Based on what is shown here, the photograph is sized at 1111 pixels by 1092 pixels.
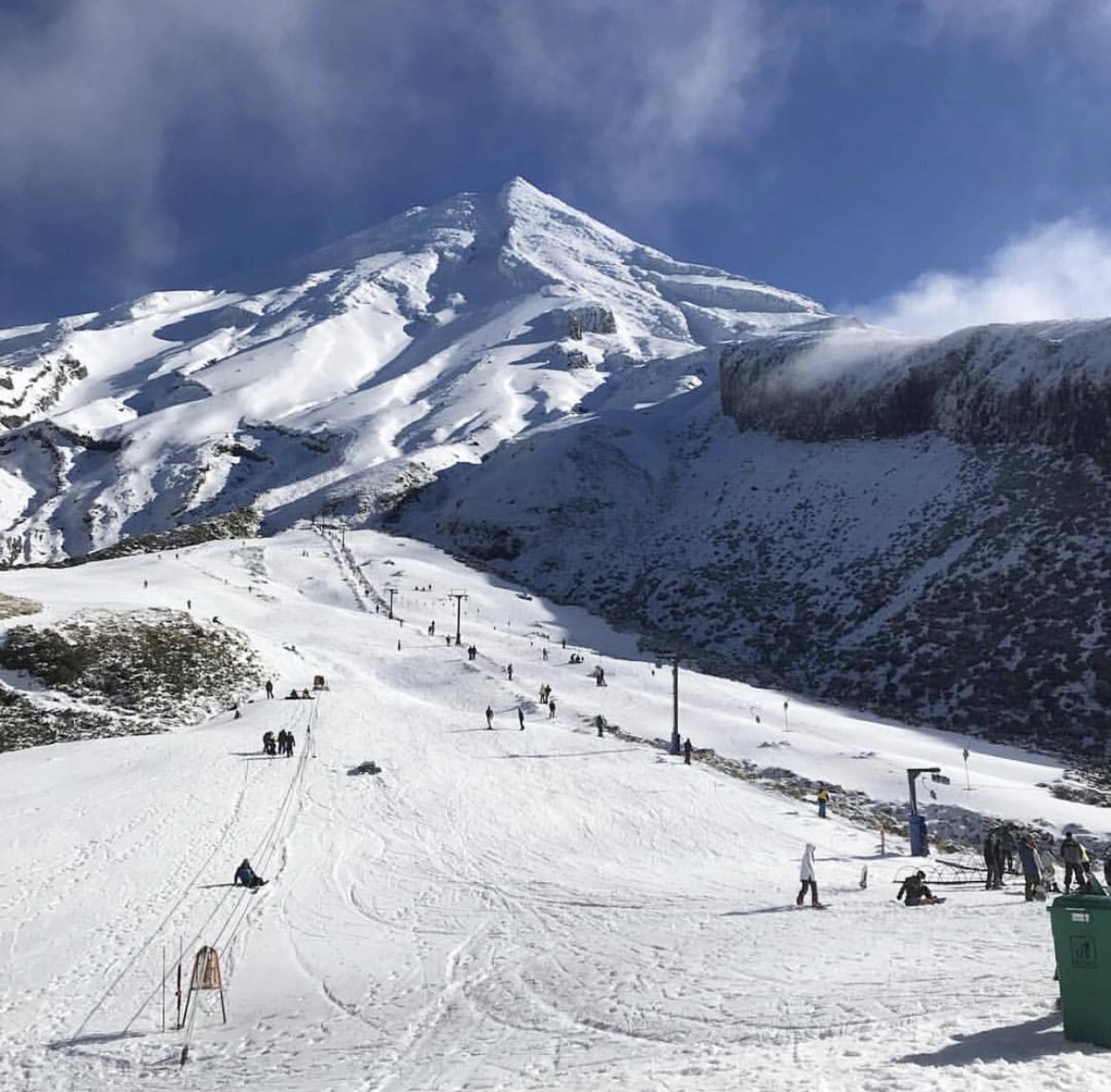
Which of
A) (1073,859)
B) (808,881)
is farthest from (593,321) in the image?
(808,881)

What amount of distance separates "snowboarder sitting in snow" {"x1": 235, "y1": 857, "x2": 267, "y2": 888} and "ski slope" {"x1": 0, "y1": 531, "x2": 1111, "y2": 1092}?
0.38m

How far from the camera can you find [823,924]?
14.3m

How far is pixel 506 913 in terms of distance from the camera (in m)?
16.4

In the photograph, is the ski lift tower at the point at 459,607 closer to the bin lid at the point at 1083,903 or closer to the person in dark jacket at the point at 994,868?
the person in dark jacket at the point at 994,868

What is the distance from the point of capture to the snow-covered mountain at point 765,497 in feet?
172

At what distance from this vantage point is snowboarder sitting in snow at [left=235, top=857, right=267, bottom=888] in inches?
728

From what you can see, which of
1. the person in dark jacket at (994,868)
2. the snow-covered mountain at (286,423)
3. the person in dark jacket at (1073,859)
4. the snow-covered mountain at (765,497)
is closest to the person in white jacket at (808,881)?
the person in dark jacket at (994,868)

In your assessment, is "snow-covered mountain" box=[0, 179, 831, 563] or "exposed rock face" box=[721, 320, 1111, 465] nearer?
"exposed rock face" box=[721, 320, 1111, 465]

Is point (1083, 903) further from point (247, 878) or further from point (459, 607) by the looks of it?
point (459, 607)

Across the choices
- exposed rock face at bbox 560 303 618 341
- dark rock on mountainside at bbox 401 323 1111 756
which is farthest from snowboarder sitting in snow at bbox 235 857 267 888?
exposed rock face at bbox 560 303 618 341

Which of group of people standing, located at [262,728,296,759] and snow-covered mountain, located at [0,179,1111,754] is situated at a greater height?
snow-covered mountain, located at [0,179,1111,754]

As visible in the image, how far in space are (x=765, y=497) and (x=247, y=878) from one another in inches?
2773

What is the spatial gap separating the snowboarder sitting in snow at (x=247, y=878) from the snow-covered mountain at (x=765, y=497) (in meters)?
37.7

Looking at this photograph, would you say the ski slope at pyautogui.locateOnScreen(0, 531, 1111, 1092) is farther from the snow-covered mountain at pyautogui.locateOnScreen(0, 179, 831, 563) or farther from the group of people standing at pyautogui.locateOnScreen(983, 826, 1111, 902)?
the snow-covered mountain at pyautogui.locateOnScreen(0, 179, 831, 563)
